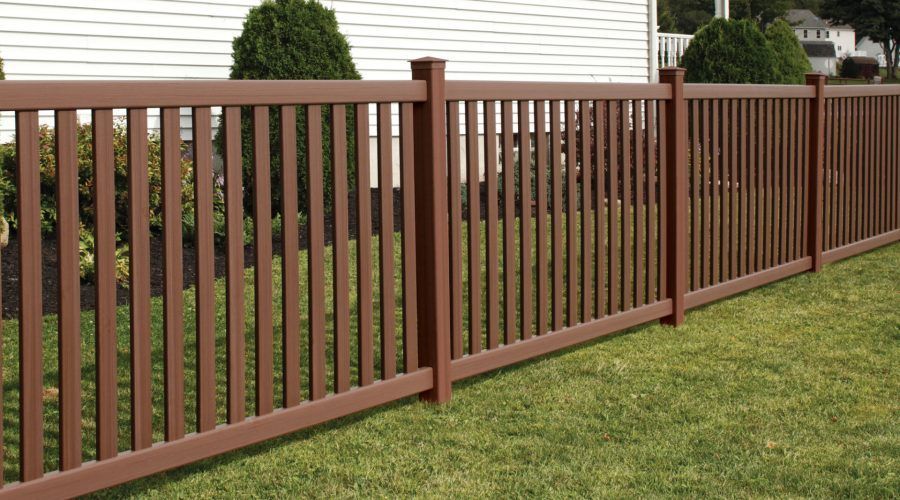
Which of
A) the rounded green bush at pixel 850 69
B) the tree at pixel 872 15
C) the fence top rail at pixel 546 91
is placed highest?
the tree at pixel 872 15

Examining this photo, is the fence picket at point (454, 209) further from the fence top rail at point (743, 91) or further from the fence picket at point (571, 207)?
the fence top rail at point (743, 91)

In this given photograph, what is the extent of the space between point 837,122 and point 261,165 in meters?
6.11

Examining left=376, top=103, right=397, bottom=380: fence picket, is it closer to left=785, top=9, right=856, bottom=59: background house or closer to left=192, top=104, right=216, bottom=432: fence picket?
left=192, top=104, right=216, bottom=432: fence picket

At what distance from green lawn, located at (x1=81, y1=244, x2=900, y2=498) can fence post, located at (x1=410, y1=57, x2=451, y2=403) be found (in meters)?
0.41

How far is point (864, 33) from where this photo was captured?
322ft

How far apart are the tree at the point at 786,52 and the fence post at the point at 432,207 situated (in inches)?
457

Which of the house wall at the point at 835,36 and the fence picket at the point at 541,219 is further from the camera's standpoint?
the house wall at the point at 835,36

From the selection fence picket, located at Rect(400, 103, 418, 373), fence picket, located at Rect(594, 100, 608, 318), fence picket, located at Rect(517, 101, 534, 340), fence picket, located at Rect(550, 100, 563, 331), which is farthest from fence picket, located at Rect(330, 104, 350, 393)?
fence picket, located at Rect(594, 100, 608, 318)

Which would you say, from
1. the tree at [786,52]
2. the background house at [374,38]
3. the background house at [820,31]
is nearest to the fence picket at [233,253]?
the background house at [374,38]

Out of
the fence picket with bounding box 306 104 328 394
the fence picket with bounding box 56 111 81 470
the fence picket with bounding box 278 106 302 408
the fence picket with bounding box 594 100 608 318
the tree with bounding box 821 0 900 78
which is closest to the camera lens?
the fence picket with bounding box 56 111 81 470

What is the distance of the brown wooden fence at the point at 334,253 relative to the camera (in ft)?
12.1

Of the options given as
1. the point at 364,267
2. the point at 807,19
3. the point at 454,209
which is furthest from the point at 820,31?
the point at 364,267

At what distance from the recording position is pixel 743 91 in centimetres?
750

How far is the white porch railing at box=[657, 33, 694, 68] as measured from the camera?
1870 centimetres
